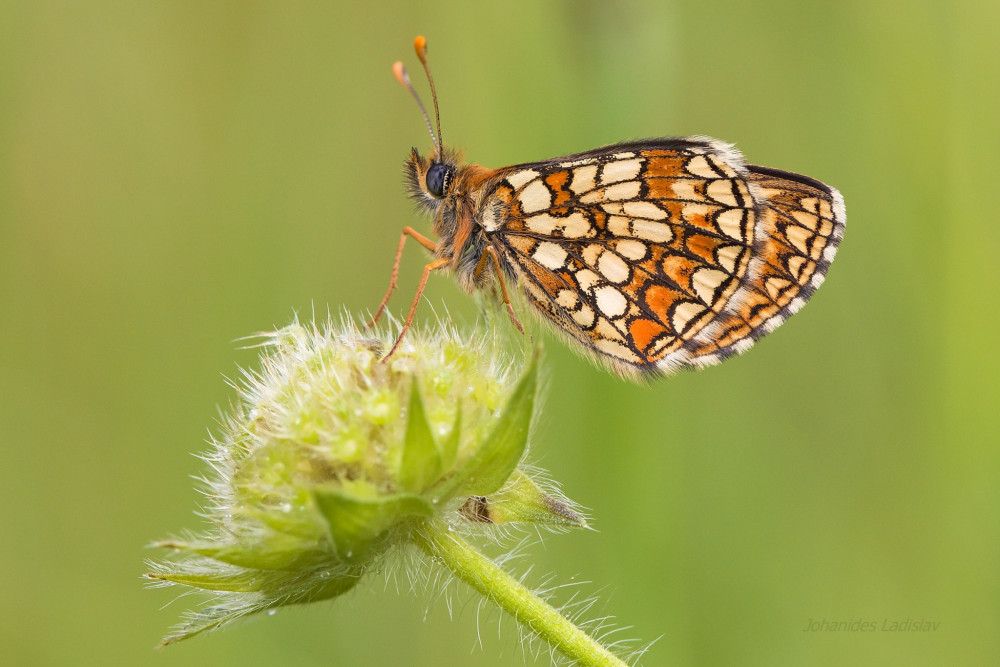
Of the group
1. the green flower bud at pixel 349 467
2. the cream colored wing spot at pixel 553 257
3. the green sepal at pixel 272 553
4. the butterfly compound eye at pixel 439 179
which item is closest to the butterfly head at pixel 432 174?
the butterfly compound eye at pixel 439 179

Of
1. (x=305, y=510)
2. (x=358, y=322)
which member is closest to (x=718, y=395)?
(x=358, y=322)

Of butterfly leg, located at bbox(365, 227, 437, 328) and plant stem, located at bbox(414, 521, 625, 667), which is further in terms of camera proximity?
butterfly leg, located at bbox(365, 227, 437, 328)

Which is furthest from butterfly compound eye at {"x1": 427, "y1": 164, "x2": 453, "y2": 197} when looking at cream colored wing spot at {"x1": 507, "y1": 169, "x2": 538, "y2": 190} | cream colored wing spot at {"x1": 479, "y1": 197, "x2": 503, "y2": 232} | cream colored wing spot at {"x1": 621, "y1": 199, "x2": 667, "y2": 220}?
cream colored wing spot at {"x1": 621, "y1": 199, "x2": 667, "y2": 220}

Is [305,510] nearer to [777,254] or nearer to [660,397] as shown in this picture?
[660,397]

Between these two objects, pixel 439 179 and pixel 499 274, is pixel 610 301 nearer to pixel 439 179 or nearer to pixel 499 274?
pixel 499 274

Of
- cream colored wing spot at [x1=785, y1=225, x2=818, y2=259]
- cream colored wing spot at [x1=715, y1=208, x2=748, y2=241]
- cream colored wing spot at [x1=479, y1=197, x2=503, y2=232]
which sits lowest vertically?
cream colored wing spot at [x1=785, y1=225, x2=818, y2=259]

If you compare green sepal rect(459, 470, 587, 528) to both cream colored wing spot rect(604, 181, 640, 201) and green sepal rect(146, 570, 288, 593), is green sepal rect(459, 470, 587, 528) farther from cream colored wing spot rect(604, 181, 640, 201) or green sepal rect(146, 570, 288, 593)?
cream colored wing spot rect(604, 181, 640, 201)

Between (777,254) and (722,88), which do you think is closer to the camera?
(777,254)
